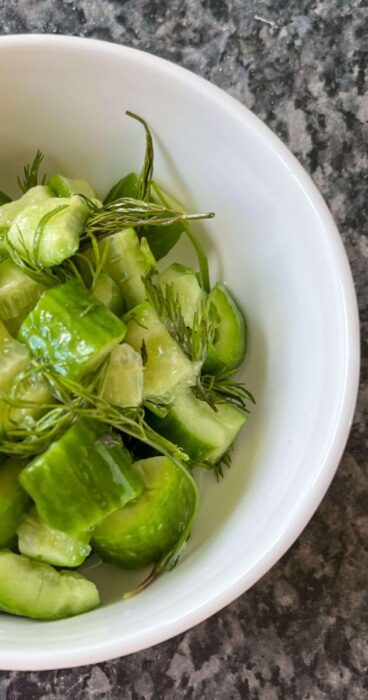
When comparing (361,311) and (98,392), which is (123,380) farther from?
(361,311)

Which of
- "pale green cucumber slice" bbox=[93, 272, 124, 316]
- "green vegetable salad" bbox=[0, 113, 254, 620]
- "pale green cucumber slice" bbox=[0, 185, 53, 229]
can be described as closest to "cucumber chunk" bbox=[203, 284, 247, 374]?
"green vegetable salad" bbox=[0, 113, 254, 620]

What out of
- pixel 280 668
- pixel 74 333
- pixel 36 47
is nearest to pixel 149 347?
pixel 74 333

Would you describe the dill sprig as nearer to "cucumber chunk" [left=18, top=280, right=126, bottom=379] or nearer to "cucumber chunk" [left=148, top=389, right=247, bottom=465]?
"cucumber chunk" [left=18, top=280, right=126, bottom=379]

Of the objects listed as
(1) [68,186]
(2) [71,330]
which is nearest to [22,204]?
(1) [68,186]

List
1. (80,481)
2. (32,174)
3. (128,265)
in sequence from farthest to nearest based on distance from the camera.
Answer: (32,174), (128,265), (80,481)

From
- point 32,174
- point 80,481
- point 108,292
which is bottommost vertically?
point 80,481

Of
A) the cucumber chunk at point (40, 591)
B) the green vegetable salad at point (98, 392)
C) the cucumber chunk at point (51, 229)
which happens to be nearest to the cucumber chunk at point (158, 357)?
the green vegetable salad at point (98, 392)
